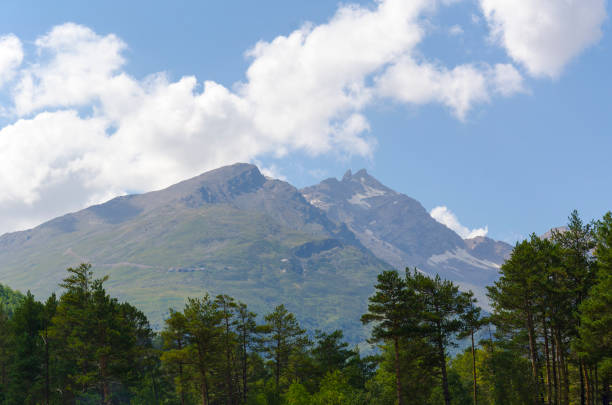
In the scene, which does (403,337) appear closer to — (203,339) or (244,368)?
(203,339)

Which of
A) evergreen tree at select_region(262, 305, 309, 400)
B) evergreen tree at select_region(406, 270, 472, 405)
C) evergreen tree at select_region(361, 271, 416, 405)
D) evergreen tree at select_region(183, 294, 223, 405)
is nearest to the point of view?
evergreen tree at select_region(361, 271, 416, 405)

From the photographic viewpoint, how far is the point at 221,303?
65.1m

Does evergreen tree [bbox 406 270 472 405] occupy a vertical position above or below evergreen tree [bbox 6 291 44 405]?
above

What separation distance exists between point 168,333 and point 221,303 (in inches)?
304

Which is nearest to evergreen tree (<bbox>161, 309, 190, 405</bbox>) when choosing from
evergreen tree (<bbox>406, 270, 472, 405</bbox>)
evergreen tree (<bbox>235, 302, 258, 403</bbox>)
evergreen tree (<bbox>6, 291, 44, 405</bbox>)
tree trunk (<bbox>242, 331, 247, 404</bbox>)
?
evergreen tree (<bbox>235, 302, 258, 403</bbox>)

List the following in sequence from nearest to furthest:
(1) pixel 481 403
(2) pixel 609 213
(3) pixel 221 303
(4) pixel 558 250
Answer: (2) pixel 609 213 < (4) pixel 558 250 < (3) pixel 221 303 < (1) pixel 481 403

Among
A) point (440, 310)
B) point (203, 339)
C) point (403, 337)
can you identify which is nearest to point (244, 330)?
point (203, 339)

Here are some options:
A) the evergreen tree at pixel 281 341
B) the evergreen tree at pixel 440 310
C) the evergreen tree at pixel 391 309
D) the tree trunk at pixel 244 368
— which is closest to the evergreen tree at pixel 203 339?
the tree trunk at pixel 244 368

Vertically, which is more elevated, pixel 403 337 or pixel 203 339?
pixel 203 339

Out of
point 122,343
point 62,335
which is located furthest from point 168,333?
point 62,335

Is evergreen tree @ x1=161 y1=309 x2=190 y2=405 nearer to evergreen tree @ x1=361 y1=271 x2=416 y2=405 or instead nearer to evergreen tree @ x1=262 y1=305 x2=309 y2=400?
evergreen tree @ x1=262 y1=305 x2=309 y2=400

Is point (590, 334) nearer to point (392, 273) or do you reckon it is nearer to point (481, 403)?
point (392, 273)

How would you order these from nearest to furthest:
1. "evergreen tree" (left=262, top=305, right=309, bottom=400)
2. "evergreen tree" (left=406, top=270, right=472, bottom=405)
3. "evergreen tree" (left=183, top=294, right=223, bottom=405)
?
"evergreen tree" (left=406, top=270, right=472, bottom=405) < "evergreen tree" (left=183, top=294, right=223, bottom=405) < "evergreen tree" (left=262, top=305, right=309, bottom=400)

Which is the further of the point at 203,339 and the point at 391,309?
the point at 203,339
